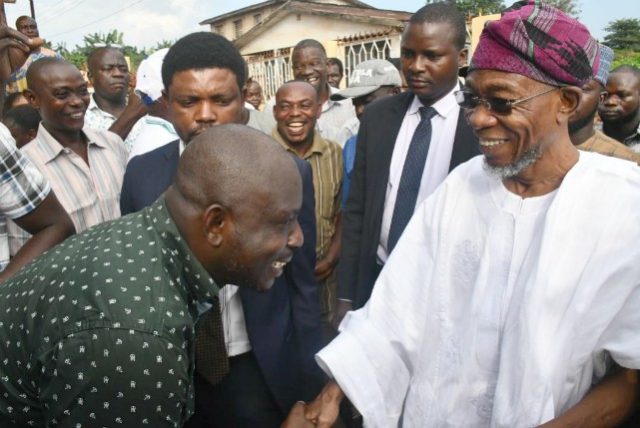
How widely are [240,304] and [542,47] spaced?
4.64 ft

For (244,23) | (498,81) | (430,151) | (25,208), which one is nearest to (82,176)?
(25,208)

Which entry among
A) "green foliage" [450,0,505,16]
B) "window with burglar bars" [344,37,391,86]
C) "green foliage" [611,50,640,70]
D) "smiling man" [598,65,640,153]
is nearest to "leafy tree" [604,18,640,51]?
"green foliage" [450,0,505,16]

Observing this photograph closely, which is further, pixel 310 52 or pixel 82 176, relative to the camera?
pixel 310 52

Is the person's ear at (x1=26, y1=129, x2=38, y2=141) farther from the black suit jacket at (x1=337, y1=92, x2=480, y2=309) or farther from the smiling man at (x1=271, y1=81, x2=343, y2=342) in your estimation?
the black suit jacket at (x1=337, y1=92, x2=480, y2=309)

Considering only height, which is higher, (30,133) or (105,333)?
(105,333)

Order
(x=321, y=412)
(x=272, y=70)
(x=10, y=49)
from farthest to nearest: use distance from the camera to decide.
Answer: (x=272, y=70)
(x=10, y=49)
(x=321, y=412)

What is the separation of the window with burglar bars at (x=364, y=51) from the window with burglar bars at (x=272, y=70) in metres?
1.84

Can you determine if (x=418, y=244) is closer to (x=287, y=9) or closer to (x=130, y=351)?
(x=130, y=351)

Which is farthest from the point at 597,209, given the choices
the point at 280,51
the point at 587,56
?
the point at 280,51

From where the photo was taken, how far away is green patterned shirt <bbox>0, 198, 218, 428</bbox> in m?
1.32

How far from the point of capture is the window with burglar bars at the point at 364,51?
536 inches

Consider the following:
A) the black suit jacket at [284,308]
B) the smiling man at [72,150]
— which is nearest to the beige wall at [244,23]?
the smiling man at [72,150]

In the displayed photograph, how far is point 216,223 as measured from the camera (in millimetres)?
1538

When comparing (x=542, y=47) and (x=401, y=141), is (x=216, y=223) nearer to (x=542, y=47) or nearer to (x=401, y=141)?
(x=542, y=47)
